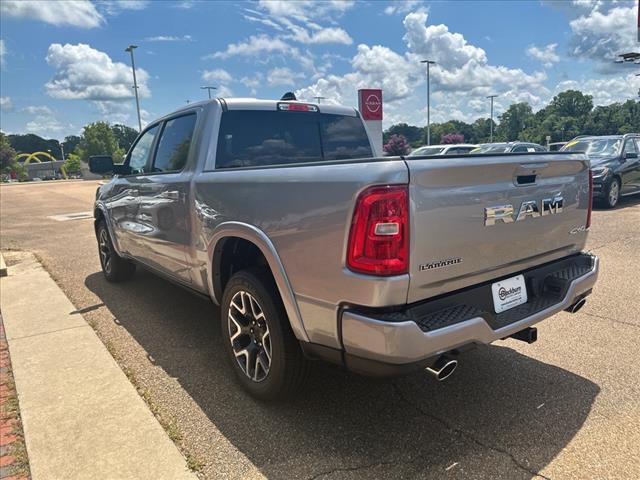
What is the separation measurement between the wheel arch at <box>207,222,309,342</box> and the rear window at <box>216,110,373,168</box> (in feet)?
2.15

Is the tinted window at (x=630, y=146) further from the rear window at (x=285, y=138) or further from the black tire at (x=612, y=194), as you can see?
the rear window at (x=285, y=138)

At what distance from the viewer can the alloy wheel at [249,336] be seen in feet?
9.49

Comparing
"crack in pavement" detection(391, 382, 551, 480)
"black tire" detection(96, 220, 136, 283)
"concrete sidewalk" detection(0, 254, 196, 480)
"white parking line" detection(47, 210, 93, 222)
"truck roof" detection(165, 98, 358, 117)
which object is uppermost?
"truck roof" detection(165, 98, 358, 117)

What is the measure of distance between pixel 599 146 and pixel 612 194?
180 cm

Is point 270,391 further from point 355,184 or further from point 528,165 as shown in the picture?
point 528,165

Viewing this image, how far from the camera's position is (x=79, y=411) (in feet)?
9.93

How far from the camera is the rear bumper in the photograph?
6.86 feet

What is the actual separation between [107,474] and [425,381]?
2.00 meters

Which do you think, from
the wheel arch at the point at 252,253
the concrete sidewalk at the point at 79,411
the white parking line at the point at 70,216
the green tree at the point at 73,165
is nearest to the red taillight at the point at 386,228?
the wheel arch at the point at 252,253

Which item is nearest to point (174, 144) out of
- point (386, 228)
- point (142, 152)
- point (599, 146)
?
point (142, 152)

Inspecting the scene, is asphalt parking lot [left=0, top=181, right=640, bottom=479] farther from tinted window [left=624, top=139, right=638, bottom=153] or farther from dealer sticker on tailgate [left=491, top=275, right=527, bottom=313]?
tinted window [left=624, top=139, right=638, bottom=153]

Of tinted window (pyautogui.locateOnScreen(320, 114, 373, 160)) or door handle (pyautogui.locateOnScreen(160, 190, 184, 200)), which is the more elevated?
tinted window (pyautogui.locateOnScreen(320, 114, 373, 160))

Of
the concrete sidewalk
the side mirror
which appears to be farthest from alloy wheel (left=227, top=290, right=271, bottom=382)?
the side mirror

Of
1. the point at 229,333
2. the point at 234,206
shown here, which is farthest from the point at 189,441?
the point at 234,206
